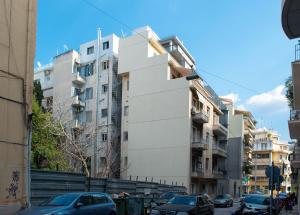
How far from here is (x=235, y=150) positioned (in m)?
73.2

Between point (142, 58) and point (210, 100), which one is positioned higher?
point (142, 58)

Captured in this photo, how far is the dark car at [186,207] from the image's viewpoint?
17.8 m

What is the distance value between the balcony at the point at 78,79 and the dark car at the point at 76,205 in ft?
131

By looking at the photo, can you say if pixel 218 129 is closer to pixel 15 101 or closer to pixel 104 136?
pixel 104 136

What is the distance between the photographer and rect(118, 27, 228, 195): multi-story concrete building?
4697 cm

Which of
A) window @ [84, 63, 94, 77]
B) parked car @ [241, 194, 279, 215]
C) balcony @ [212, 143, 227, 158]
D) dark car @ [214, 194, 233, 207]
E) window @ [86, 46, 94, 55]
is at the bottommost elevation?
dark car @ [214, 194, 233, 207]

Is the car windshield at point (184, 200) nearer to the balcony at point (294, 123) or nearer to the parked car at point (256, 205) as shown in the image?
the parked car at point (256, 205)

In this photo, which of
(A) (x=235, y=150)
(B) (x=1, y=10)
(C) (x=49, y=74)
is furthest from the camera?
(A) (x=235, y=150)

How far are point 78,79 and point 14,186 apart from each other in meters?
37.7

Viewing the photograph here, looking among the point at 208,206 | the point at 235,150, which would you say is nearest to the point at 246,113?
the point at 235,150

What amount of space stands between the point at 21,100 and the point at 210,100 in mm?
40280

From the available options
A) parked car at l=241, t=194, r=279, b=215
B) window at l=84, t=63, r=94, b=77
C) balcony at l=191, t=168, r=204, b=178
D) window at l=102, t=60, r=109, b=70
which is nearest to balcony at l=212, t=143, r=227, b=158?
balcony at l=191, t=168, r=204, b=178

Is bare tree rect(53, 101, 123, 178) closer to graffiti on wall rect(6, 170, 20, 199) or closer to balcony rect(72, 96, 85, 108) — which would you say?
balcony rect(72, 96, 85, 108)

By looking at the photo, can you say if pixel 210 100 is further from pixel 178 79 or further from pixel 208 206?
pixel 208 206
